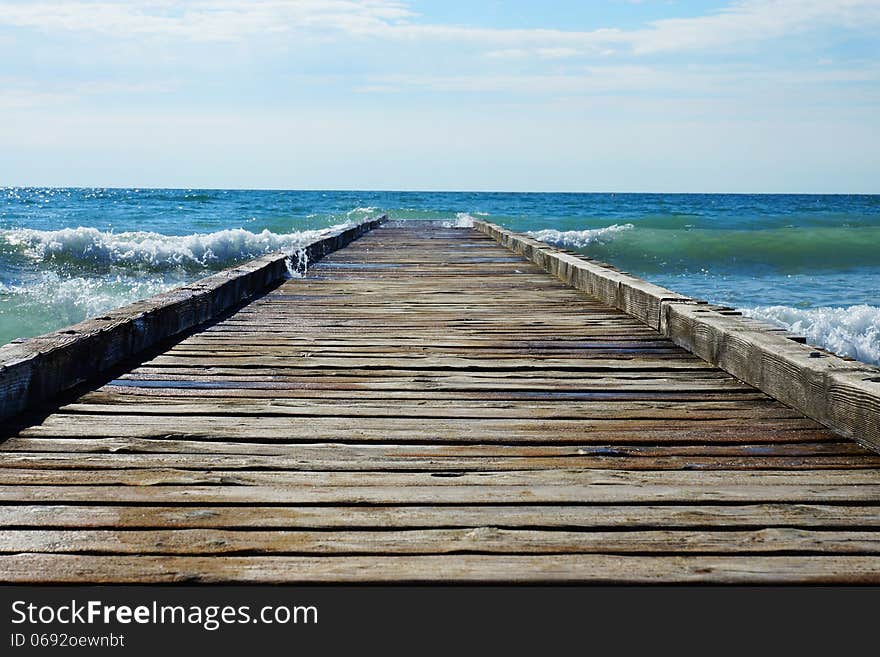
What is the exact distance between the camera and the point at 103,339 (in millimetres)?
3801

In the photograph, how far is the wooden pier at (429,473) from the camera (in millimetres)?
1979

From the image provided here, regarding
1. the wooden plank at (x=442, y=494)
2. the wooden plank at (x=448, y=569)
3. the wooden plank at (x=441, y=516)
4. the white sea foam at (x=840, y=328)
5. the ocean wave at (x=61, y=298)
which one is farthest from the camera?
the ocean wave at (x=61, y=298)

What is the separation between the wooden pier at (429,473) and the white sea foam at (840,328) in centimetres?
475

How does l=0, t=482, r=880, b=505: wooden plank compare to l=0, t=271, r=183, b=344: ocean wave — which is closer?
l=0, t=482, r=880, b=505: wooden plank

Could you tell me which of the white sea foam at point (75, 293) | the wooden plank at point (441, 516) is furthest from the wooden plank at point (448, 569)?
the white sea foam at point (75, 293)

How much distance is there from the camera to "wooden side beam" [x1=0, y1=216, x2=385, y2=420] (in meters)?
3.05

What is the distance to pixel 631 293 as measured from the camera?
5652 millimetres

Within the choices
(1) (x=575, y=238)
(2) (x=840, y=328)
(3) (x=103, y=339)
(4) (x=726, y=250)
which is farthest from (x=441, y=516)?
(1) (x=575, y=238)

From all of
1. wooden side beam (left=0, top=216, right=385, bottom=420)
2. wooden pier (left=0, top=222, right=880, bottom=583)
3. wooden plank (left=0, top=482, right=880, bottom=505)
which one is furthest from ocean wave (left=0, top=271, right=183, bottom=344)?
wooden plank (left=0, top=482, right=880, bottom=505)

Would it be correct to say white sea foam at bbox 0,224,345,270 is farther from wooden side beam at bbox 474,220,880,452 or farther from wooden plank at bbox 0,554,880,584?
wooden plank at bbox 0,554,880,584

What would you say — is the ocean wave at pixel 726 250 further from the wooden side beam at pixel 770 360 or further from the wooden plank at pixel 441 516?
the wooden plank at pixel 441 516

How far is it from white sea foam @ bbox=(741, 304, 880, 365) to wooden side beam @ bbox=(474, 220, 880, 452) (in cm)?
342
